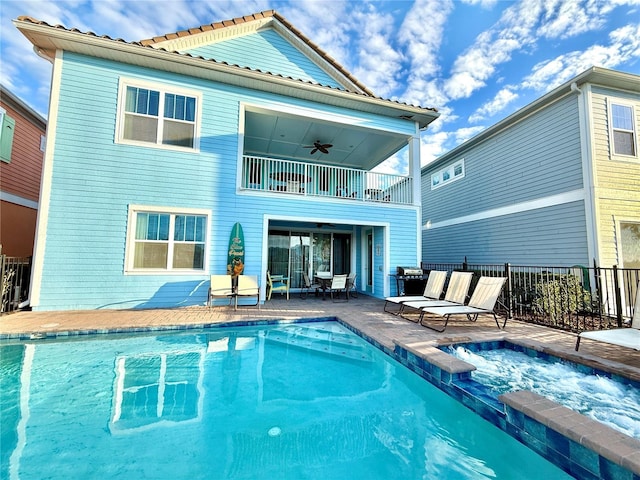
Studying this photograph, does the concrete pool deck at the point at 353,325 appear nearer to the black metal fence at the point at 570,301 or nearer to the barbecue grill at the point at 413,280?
the black metal fence at the point at 570,301

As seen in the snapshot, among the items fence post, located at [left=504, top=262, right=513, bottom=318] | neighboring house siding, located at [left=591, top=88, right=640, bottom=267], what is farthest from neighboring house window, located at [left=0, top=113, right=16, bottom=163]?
neighboring house siding, located at [left=591, top=88, right=640, bottom=267]

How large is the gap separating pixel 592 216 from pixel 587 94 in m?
3.31

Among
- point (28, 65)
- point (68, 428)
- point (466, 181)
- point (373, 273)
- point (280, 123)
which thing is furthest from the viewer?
point (466, 181)

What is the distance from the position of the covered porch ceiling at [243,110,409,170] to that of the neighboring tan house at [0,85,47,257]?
7084 millimetres

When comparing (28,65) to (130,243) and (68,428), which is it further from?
(68,428)

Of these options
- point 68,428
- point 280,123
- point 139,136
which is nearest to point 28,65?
point 139,136

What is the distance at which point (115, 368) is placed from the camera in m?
4.06

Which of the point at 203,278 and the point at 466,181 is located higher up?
the point at 466,181

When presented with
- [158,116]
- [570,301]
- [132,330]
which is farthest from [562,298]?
[158,116]

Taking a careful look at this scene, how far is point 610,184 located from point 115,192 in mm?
12854

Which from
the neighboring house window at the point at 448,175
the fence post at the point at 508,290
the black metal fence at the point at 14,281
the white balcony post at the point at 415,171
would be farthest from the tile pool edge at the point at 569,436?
the neighboring house window at the point at 448,175

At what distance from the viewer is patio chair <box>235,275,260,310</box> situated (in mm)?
7414

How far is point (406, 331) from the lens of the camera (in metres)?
5.23

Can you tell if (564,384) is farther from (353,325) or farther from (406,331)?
(353,325)
